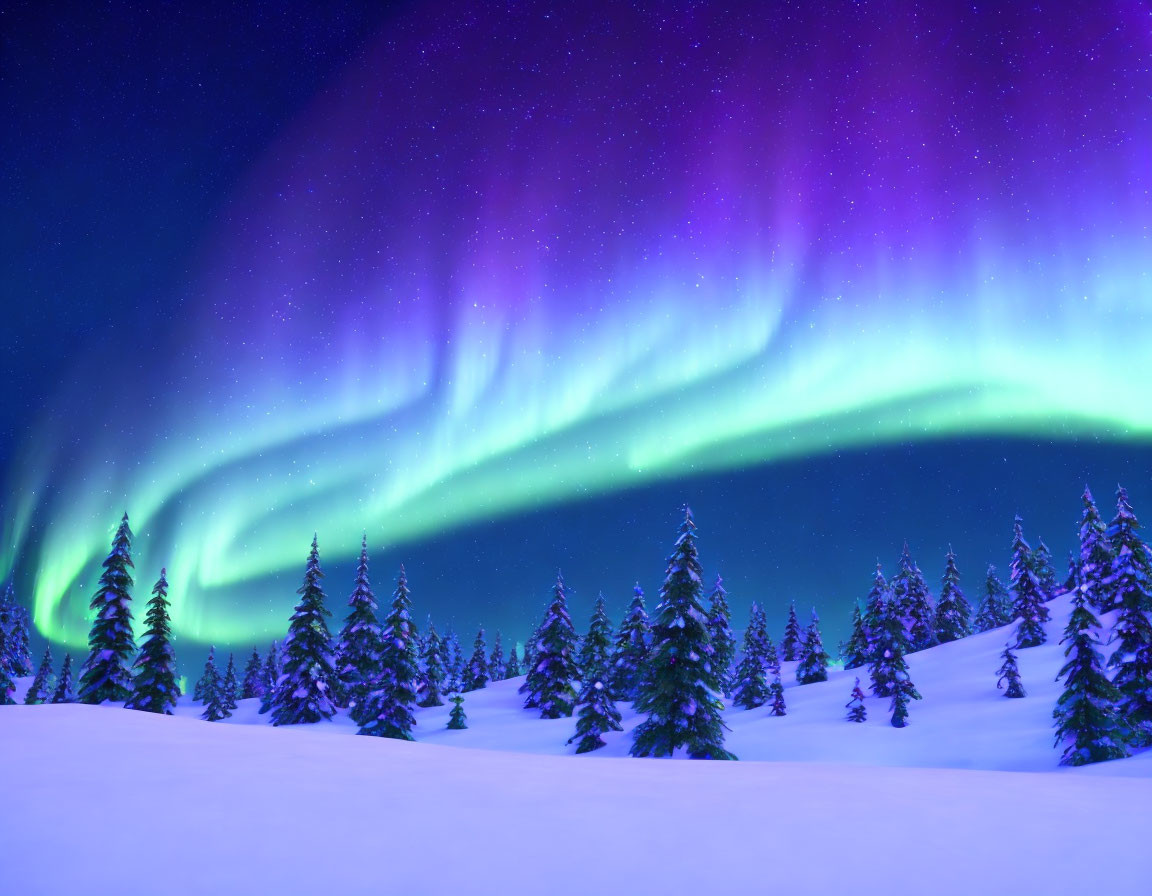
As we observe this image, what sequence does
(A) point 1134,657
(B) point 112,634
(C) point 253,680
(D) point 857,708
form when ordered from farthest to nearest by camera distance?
(C) point 253,680
(D) point 857,708
(B) point 112,634
(A) point 1134,657

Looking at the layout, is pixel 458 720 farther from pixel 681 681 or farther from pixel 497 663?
pixel 497 663

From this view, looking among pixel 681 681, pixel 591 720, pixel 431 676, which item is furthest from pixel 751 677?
pixel 681 681

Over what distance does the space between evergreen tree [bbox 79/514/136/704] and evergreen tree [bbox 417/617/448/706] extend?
2461cm

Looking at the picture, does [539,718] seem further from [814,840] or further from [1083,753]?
[814,840]

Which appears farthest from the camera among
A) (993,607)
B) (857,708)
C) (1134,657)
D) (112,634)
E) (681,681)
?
(993,607)

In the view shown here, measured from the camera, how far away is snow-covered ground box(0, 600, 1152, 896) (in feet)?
11.5

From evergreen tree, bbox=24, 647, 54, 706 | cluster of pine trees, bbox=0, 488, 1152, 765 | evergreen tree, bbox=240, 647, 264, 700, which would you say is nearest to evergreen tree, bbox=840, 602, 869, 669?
cluster of pine trees, bbox=0, 488, 1152, 765

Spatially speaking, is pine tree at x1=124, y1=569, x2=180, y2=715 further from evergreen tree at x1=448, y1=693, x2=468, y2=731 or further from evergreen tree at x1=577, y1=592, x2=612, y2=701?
evergreen tree at x1=577, y1=592, x2=612, y2=701

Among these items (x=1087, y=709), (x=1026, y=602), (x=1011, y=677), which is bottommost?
(x=1087, y=709)

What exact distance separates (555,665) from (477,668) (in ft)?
89.8

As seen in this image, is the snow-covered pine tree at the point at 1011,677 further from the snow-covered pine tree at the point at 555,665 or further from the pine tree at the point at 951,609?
the pine tree at the point at 951,609

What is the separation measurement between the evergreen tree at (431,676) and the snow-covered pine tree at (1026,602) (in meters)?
47.7

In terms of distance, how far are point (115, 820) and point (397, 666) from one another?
35.5 meters

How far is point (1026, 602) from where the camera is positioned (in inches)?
2154
